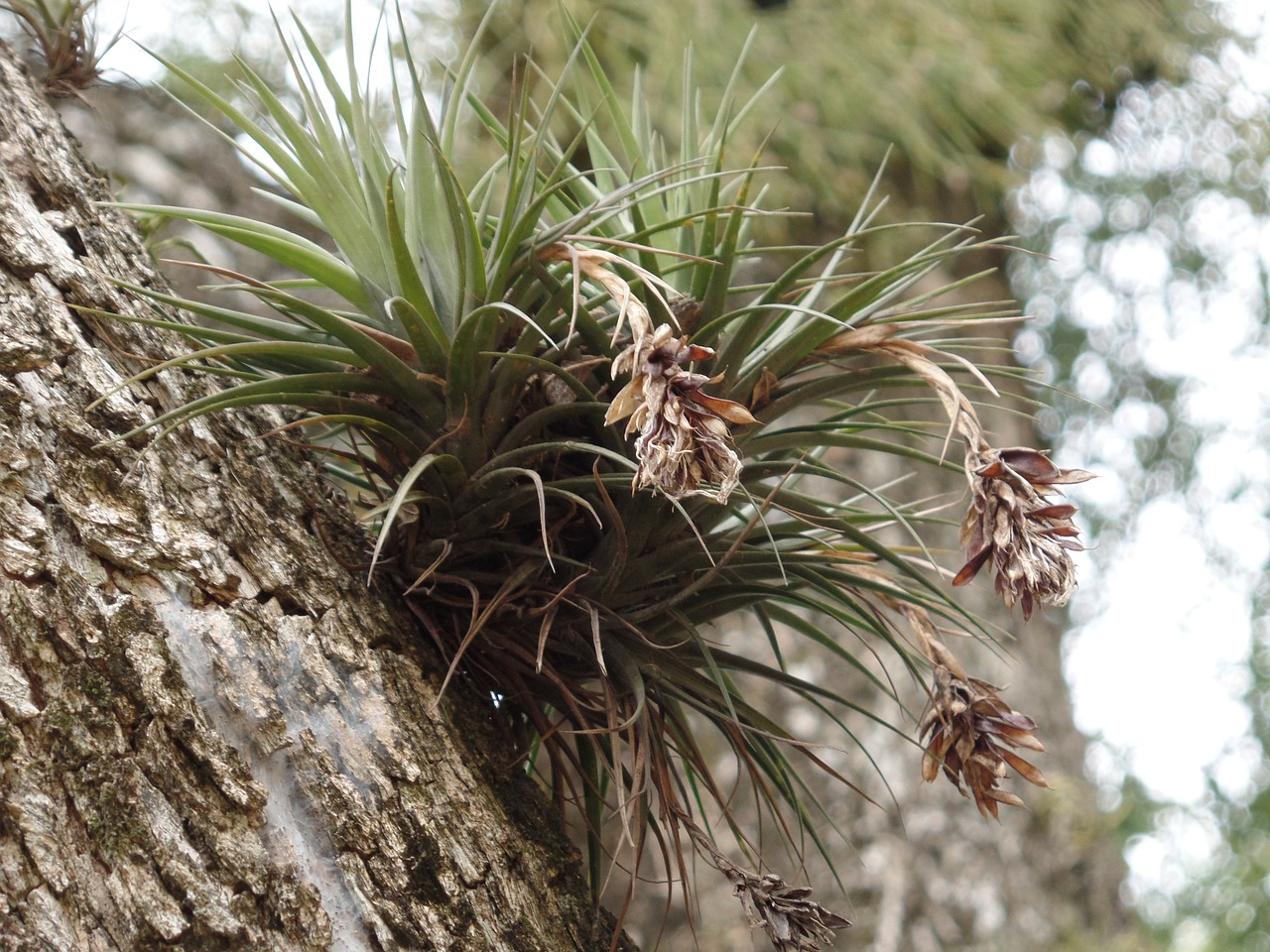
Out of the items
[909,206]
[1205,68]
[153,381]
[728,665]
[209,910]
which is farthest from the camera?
[1205,68]

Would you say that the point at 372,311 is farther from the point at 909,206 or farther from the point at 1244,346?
the point at 1244,346

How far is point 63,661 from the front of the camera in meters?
0.51

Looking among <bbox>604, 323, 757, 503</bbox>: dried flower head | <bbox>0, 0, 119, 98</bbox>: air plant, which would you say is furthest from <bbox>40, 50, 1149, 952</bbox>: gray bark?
<bbox>604, 323, 757, 503</bbox>: dried flower head

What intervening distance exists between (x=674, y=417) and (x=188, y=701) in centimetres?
30

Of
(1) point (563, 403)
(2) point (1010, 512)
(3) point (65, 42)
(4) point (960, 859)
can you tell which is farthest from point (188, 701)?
(4) point (960, 859)

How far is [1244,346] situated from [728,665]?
2435 millimetres

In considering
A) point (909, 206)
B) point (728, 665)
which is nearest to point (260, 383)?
point (728, 665)

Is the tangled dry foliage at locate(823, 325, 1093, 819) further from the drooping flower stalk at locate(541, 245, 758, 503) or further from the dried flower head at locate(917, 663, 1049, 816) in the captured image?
the drooping flower stalk at locate(541, 245, 758, 503)

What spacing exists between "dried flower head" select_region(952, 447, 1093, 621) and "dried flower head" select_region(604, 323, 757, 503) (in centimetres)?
14

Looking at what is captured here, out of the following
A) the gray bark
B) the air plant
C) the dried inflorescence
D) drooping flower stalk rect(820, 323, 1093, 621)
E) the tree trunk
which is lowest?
the gray bark

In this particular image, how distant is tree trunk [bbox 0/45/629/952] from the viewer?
1.64ft

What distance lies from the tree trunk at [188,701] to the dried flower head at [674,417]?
250mm

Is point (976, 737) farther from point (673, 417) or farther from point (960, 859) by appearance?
point (960, 859)

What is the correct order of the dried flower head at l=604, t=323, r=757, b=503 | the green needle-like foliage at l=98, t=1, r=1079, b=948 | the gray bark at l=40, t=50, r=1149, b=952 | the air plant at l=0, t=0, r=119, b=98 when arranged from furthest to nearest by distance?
the gray bark at l=40, t=50, r=1149, b=952
the air plant at l=0, t=0, r=119, b=98
the green needle-like foliage at l=98, t=1, r=1079, b=948
the dried flower head at l=604, t=323, r=757, b=503
